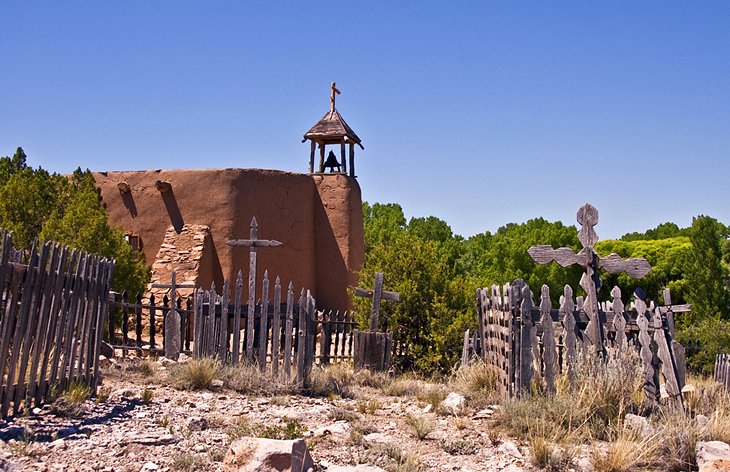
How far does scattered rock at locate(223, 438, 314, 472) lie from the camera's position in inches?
235

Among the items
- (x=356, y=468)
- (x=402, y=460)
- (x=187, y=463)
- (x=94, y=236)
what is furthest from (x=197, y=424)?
(x=94, y=236)

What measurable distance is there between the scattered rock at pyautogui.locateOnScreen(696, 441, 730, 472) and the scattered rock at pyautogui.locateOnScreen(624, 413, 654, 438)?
563 millimetres

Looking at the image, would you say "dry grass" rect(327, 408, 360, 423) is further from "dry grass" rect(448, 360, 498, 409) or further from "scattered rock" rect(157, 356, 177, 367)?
"scattered rock" rect(157, 356, 177, 367)

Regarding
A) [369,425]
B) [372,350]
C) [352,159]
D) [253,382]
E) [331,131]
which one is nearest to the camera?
[369,425]

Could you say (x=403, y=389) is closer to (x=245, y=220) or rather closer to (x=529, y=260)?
(x=245, y=220)

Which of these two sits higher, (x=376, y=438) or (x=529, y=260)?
(x=529, y=260)

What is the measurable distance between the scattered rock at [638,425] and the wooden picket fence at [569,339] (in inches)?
35.2

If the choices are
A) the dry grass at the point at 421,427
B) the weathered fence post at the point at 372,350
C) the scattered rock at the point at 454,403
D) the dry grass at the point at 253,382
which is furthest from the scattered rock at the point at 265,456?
the weathered fence post at the point at 372,350

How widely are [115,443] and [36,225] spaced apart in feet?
38.0

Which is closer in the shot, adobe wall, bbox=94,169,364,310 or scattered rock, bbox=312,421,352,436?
scattered rock, bbox=312,421,352,436

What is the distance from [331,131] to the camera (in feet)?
71.1

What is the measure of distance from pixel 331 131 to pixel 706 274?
611 inches

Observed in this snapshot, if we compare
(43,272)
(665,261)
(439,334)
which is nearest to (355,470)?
(43,272)

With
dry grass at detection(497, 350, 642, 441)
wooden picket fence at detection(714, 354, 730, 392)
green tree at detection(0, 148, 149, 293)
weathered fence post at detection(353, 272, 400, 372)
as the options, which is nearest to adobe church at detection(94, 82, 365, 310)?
green tree at detection(0, 148, 149, 293)
